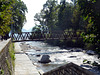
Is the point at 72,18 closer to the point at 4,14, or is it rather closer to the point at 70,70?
the point at 70,70

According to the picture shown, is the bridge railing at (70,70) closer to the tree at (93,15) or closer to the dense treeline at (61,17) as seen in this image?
the tree at (93,15)

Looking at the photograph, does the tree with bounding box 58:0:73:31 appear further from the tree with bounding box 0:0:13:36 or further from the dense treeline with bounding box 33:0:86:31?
the tree with bounding box 0:0:13:36

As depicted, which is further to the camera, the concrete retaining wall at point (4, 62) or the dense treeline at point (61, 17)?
the dense treeline at point (61, 17)

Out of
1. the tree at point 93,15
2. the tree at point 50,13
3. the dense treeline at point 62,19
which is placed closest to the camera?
the tree at point 93,15

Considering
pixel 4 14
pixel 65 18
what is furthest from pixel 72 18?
pixel 4 14

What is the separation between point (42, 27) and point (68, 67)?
204 ft

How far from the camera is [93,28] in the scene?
28.9 feet

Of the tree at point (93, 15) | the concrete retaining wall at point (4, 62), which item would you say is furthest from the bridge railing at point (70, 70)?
the concrete retaining wall at point (4, 62)

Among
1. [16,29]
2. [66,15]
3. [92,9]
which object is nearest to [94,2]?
[92,9]

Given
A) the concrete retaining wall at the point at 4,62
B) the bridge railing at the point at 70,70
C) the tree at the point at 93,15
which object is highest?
the tree at the point at 93,15

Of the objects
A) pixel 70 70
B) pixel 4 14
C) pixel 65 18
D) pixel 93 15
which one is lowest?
pixel 70 70

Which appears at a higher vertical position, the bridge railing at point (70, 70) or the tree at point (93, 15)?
the tree at point (93, 15)

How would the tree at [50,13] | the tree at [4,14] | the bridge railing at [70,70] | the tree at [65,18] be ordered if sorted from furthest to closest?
the tree at [50,13], the tree at [65,18], the bridge railing at [70,70], the tree at [4,14]

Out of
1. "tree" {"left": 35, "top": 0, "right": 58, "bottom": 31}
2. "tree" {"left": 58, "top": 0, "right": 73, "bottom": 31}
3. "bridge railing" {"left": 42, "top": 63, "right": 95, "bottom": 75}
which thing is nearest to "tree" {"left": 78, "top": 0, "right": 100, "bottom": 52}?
"bridge railing" {"left": 42, "top": 63, "right": 95, "bottom": 75}
